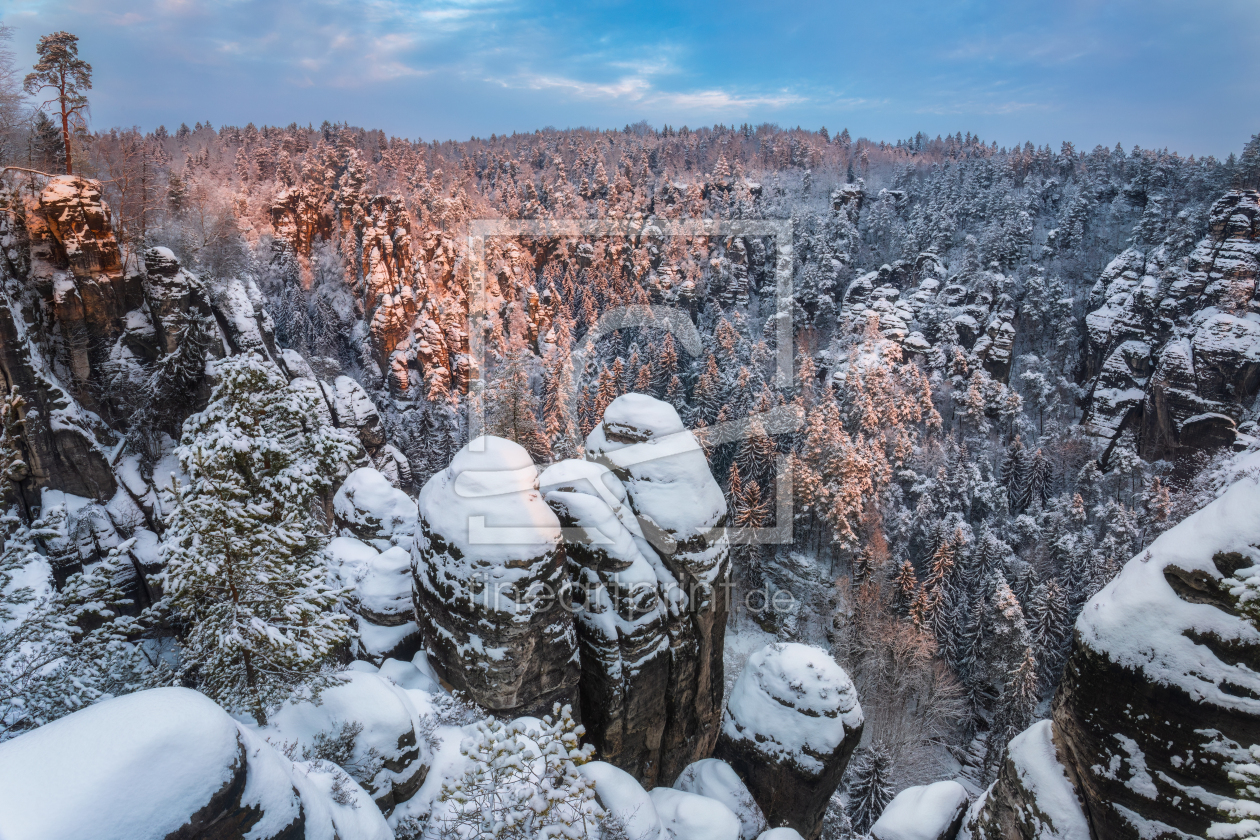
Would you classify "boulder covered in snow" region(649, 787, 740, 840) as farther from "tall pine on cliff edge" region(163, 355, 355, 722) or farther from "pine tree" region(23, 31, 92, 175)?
"pine tree" region(23, 31, 92, 175)

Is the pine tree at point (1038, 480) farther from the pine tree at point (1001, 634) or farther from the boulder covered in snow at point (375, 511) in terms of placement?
the boulder covered in snow at point (375, 511)

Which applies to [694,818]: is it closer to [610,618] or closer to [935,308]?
[610,618]

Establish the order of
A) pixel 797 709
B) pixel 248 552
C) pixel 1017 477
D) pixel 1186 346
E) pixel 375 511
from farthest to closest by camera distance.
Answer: pixel 1186 346
pixel 1017 477
pixel 375 511
pixel 797 709
pixel 248 552

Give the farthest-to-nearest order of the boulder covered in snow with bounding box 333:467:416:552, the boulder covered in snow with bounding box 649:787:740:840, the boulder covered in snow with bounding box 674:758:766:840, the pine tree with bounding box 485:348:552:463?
the pine tree with bounding box 485:348:552:463 < the boulder covered in snow with bounding box 333:467:416:552 < the boulder covered in snow with bounding box 674:758:766:840 < the boulder covered in snow with bounding box 649:787:740:840

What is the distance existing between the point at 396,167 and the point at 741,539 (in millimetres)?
76613

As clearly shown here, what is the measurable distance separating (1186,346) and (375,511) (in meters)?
73.9

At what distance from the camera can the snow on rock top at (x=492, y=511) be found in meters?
12.9

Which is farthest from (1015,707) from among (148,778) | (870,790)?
(148,778)

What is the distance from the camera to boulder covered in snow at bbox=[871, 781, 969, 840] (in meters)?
12.6

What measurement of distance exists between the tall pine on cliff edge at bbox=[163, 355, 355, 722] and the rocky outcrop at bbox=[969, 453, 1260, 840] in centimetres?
1250

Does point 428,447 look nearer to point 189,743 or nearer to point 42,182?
point 42,182

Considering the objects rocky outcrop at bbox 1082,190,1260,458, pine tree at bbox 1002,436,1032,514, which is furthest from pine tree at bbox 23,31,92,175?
rocky outcrop at bbox 1082,190,1260,458

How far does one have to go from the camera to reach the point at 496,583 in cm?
1280

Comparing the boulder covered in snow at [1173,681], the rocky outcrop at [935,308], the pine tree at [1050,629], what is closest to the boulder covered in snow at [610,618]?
the boulder covered in snow at [1173,681]
